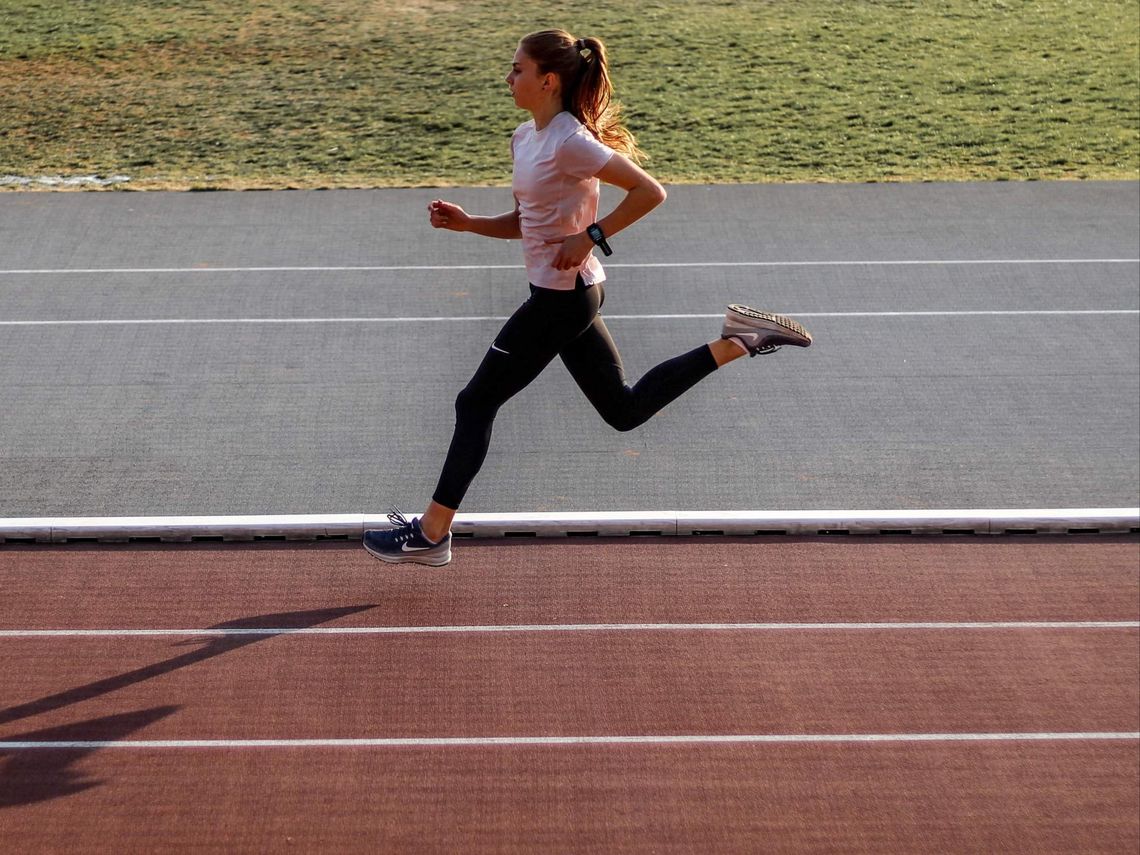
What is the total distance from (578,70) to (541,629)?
2.16 m

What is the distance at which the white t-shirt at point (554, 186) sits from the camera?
13.4ft

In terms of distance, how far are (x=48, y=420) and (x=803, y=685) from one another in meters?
4.61

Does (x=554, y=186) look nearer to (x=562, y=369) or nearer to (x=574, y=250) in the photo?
(x=574, y=250)

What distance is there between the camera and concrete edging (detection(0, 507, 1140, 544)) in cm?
583

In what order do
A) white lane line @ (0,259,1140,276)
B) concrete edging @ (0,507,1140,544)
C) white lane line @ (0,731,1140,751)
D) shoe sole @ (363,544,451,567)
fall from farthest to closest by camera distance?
white lane line @ (0,259,1140,276) < concrete edging @ (0,507,1140,544) < shoe sole @ (363,544,451,567) < white lane line @ (0,731,1140,751)

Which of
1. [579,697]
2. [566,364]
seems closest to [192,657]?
[579,697]

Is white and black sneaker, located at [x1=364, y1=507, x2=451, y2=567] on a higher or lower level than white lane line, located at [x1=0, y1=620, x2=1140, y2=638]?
higher

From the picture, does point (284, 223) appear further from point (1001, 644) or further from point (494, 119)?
point (1001, 644)

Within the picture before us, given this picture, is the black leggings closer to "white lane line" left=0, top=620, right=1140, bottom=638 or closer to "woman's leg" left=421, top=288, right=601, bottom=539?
"woman's leg" left=421, top=288, right=601, bottom=539

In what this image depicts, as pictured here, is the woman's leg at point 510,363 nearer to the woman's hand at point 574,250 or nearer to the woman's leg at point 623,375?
the woman's leg at point 623,375

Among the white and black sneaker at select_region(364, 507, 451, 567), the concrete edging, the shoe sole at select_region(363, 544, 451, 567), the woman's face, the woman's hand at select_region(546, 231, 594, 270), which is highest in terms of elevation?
the woman's face

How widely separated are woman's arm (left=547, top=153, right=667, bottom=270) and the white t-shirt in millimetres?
41

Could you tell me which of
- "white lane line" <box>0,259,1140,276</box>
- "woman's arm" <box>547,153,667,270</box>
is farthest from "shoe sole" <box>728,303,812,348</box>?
"white lane line" <box>0,259,1140,276</box>

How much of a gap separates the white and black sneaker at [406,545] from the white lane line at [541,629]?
1.02 feet
